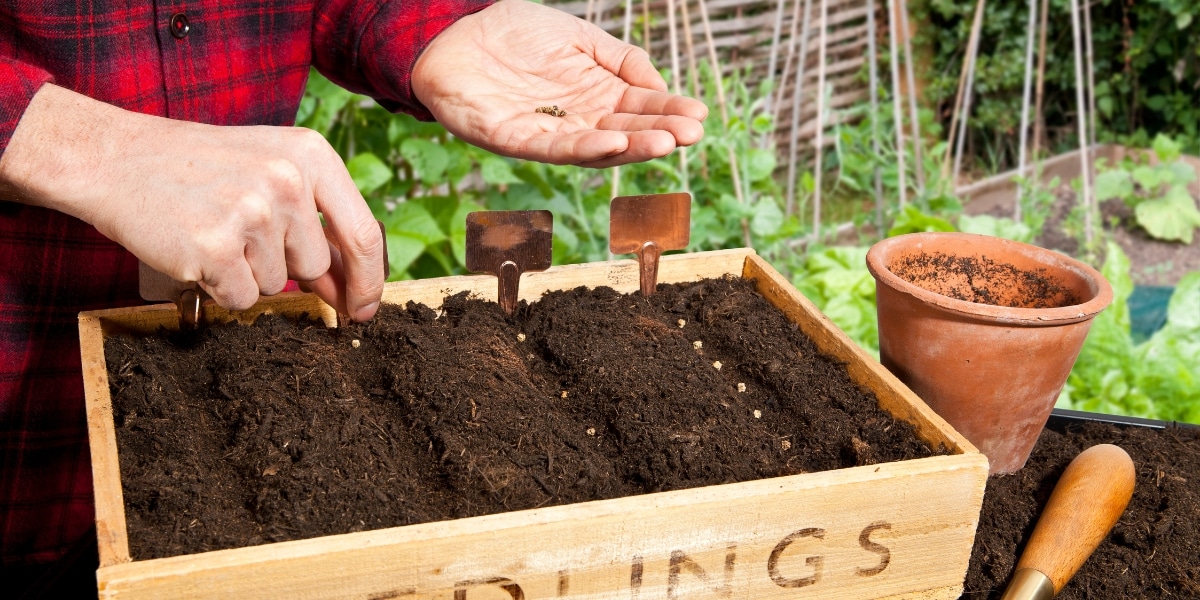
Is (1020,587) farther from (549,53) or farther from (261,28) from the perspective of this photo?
(261,28)

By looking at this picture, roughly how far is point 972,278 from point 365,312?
96cm

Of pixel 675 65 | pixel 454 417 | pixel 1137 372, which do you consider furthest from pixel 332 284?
pixel 675 65

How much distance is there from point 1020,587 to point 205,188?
41.5 inches

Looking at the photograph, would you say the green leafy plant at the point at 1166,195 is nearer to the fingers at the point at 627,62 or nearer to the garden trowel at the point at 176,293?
the fingers at the point at 627,62

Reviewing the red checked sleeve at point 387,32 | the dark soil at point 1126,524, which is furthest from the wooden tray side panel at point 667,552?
the red checked sleeve at point 387,32

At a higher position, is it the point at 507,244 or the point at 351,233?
the point at 351,233

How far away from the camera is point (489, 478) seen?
1.12m

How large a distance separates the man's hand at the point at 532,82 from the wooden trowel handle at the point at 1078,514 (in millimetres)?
774

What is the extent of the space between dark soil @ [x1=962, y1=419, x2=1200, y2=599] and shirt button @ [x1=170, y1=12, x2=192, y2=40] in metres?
1.36

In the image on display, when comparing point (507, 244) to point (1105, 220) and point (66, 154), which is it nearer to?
point (66, 154)

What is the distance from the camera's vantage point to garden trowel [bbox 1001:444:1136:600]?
116 cm

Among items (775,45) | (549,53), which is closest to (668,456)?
(549,53)

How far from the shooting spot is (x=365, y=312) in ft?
4.70

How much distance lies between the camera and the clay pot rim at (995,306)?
1.27 meters
